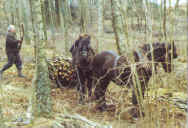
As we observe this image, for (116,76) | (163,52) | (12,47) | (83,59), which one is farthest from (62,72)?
(163,52)

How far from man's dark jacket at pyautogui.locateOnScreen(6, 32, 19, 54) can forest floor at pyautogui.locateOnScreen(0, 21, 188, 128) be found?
1060 millimetres

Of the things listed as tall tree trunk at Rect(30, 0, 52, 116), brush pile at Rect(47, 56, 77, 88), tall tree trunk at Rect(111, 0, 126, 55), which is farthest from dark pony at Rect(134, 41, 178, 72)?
brush pile at Rect(47, 56, 77, 88)

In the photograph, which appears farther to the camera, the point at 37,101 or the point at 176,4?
the point at 37,101

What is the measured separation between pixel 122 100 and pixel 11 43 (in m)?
6.83

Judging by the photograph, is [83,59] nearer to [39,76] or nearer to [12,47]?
[39,76]

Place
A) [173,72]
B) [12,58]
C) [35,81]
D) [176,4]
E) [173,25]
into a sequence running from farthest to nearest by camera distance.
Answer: [12,58] → [35,81] → [173,72] → [173,25] → [176,4]

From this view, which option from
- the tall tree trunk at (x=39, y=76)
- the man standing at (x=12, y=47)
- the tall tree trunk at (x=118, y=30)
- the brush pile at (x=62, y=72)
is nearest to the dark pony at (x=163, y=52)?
the tall tree trunk at (x=39, y=76)

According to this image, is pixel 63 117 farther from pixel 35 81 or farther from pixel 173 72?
pixel 173 72

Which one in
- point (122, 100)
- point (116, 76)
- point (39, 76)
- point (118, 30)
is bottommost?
point (116, 76)

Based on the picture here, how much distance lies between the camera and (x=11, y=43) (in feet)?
29.0

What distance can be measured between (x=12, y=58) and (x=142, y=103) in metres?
7.33

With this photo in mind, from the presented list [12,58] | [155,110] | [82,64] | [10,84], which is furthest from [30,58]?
[155,110]

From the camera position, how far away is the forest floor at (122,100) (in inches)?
106

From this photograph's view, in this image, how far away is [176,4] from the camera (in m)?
2.29
